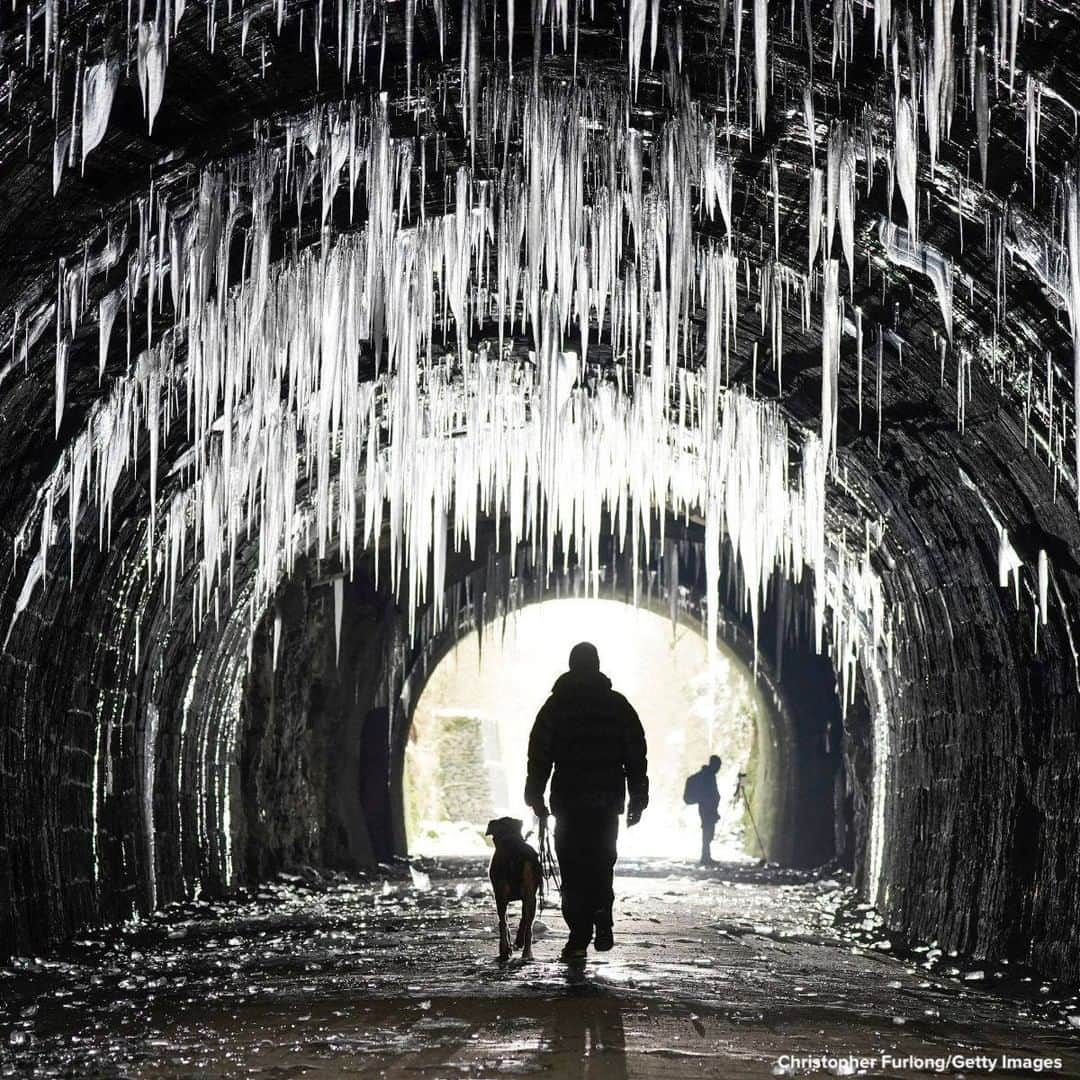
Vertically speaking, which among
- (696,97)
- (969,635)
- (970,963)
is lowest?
(970,963)

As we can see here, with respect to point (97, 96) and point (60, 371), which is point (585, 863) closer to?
point (60, 371)

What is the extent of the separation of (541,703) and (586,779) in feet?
154

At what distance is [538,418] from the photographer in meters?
15.1

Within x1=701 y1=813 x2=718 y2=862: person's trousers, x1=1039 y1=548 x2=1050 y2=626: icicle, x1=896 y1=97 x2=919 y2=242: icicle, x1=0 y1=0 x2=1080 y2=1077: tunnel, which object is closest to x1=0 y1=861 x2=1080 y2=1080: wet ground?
x1=0 y1=0 x2=1080 y2=1077: tunnel

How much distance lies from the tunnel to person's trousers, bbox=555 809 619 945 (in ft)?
1.36

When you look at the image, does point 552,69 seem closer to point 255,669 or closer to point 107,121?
point 107,121

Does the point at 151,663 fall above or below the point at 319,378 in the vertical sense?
below

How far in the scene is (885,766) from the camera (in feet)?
53.4

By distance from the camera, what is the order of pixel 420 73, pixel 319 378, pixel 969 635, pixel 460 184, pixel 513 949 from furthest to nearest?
pixel 319 378 < pixel 969 635 < pixel 513 949 < pixel 460 184 < pixel 420 73

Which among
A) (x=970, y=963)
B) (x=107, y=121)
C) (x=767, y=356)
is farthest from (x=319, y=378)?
(x=970, y=963)

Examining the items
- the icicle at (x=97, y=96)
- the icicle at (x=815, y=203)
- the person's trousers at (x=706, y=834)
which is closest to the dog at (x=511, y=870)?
the icicle at (x=815, y=203)

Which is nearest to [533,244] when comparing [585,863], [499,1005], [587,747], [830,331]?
[830,331]

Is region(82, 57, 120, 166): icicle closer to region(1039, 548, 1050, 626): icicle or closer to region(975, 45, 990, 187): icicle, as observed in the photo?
region(975, 45, 990, 187): icicle

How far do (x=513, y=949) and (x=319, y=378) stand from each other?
15.9ft
